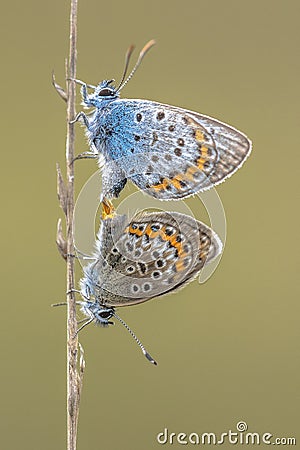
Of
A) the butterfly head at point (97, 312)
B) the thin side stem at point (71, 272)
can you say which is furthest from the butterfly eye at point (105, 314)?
the thin side stem at point (71, 272)

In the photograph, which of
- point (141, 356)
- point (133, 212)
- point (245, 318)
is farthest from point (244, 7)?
point (133, 212)

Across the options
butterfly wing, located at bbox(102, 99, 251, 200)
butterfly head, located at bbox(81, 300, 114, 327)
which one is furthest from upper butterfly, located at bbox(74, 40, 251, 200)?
butterfly head, located at bbox(81, 300, 114, 327)

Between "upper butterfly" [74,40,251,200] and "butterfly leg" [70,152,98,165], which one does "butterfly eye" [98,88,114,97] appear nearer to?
"upper butterfly" [74,40,251,200]

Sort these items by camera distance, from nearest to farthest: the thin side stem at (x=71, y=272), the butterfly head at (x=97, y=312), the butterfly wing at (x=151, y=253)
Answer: the thin side stem at (x=71, y=272) → the butterfly wing at (x=151, y=253) → the butterfly head at (x=97, y=312)

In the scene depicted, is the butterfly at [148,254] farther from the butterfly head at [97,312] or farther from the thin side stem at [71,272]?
the thin side stem at [71,272]

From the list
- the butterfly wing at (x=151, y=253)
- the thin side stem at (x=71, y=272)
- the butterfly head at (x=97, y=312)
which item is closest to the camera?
the thin side stem at (x=71, y=272)

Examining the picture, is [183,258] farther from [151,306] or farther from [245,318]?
[245,318]
